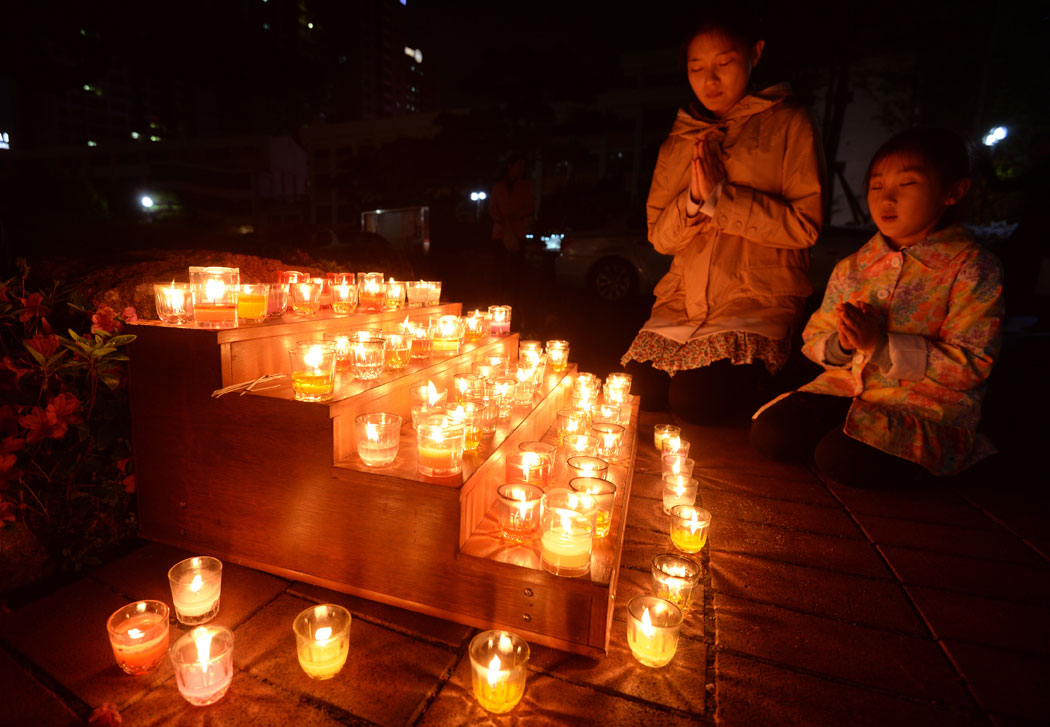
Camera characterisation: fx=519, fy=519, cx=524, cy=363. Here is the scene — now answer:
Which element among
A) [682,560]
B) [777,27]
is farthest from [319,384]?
[777,27]

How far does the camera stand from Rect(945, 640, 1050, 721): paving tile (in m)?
1.53

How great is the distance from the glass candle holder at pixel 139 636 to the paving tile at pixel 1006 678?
2453 millimetres

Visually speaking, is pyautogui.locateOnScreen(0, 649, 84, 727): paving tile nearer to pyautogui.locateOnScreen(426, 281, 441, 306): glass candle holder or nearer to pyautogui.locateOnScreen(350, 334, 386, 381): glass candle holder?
pyautogui.locateOnScreen(350, 334, 386, 381): glass candle holder

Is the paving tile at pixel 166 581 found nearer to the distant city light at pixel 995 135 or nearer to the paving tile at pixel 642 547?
the paving tile at pixel 642 547

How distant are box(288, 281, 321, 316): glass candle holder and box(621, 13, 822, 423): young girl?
250 centimetres

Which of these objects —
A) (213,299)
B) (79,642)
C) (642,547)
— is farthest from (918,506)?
(79,642)

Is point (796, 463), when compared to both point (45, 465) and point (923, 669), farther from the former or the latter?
point (45, 465)

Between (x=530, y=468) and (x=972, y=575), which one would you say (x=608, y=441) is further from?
(x=972, y=575)

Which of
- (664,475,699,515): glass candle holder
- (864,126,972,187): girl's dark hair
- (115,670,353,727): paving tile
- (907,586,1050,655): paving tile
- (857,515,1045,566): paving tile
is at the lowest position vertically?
(115,670,353,727): paving tile

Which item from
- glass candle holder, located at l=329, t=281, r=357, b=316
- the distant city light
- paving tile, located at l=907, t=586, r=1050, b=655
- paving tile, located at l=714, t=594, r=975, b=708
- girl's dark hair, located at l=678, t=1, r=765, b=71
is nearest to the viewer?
paving tile, located at l=714, t=594, r=975, b=708

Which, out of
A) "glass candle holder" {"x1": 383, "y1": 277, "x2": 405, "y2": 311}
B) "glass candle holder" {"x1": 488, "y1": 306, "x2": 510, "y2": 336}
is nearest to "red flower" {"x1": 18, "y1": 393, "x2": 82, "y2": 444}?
"glass candle holder" {"x1": 383, "y1": 277, "x2": 405, "y2": 311}

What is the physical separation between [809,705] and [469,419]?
4.76 ft

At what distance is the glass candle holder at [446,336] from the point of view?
9.70 feet

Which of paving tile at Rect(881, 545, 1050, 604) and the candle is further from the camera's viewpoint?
paving tile at Rect(881, 545, 1050, 604)
